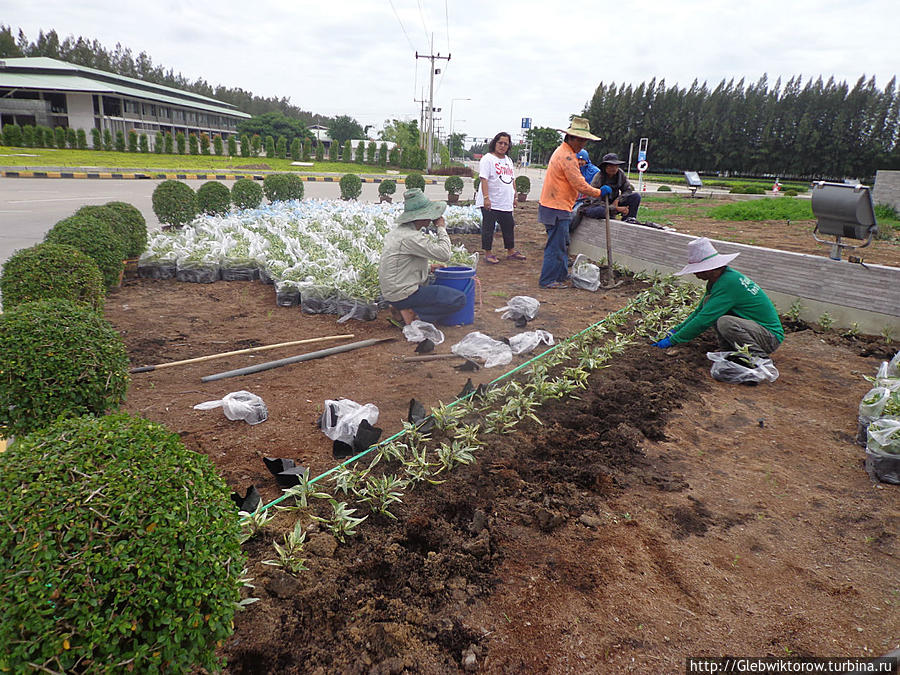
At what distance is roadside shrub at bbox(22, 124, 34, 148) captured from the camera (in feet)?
98.5

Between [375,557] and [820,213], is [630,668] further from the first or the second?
[820,213]

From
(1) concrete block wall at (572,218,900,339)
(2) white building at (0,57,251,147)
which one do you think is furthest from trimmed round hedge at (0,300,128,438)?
(2) white building at (0,57,251,147)

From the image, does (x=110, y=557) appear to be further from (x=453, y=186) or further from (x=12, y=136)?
(x=12, y=136)

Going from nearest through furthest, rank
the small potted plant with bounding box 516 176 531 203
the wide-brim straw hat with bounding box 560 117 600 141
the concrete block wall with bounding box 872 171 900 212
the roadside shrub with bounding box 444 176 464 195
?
the wide-brim straw hat with bounding box 560 117 600 141 → the concrete block wall with bounding box 872 171 900 212 → the roadside shrub with bounding box 444 176 464 195 → the small potted plant with bounding box 516 176 531 203

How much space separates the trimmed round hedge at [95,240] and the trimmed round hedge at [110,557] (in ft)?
14.5

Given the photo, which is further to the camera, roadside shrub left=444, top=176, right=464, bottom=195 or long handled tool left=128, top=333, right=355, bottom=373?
roadside shrub left=444, top=176, right=464, bottom=195

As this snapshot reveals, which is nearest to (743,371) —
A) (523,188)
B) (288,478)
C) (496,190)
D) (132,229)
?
(288,478)

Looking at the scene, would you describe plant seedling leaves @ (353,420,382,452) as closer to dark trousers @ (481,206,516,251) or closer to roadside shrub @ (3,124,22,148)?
dark trousers @ (481,206,516,251)

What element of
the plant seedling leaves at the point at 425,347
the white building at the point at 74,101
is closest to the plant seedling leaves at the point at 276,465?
the plant seedling leaves at the point at 425,347

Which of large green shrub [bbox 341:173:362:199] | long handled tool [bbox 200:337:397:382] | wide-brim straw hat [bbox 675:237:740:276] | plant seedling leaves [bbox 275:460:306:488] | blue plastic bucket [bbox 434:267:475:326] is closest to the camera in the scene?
plant seedling leaves [bbox 275:460:306:488]

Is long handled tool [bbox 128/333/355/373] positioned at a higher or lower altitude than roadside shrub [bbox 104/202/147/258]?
lower

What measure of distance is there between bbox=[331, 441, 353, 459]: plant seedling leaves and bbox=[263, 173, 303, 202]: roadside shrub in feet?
31.0

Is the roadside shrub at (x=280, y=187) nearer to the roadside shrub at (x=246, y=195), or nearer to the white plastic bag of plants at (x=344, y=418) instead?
the roadside shrub at (x=246, y=195)

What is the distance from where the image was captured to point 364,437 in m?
2.85
